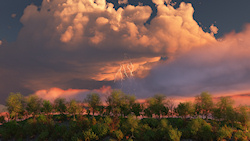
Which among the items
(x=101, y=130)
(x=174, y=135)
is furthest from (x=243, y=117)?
(x=101, y=130)

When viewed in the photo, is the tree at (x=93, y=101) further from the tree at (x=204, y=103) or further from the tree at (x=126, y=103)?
the tree at (x=204, y=103)

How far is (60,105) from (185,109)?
328ft

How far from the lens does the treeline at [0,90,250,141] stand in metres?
101

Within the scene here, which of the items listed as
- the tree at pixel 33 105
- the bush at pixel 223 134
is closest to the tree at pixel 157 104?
the bush at pixel 223 134

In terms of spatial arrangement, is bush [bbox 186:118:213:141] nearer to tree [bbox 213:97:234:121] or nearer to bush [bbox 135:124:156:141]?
bush [bbox 135:124:156:141]

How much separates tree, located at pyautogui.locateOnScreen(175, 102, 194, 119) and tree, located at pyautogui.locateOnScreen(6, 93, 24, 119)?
128132 mm

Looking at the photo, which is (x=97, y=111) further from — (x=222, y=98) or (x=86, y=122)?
(x=222, y=98)

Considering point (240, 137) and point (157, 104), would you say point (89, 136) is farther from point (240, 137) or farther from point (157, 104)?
point (240, 137)

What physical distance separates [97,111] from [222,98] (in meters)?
94.9

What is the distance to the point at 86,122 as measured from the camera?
116 m

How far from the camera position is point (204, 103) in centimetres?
13862

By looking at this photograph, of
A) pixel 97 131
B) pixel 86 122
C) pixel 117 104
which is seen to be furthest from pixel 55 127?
pixel 117 104

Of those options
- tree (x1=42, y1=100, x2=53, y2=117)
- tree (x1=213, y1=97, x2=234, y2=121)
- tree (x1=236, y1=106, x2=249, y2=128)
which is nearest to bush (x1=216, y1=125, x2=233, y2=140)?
tree (x1=213, y1=97, x2=234, y2=121)

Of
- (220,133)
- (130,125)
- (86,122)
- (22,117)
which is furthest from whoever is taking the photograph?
(22,117)
